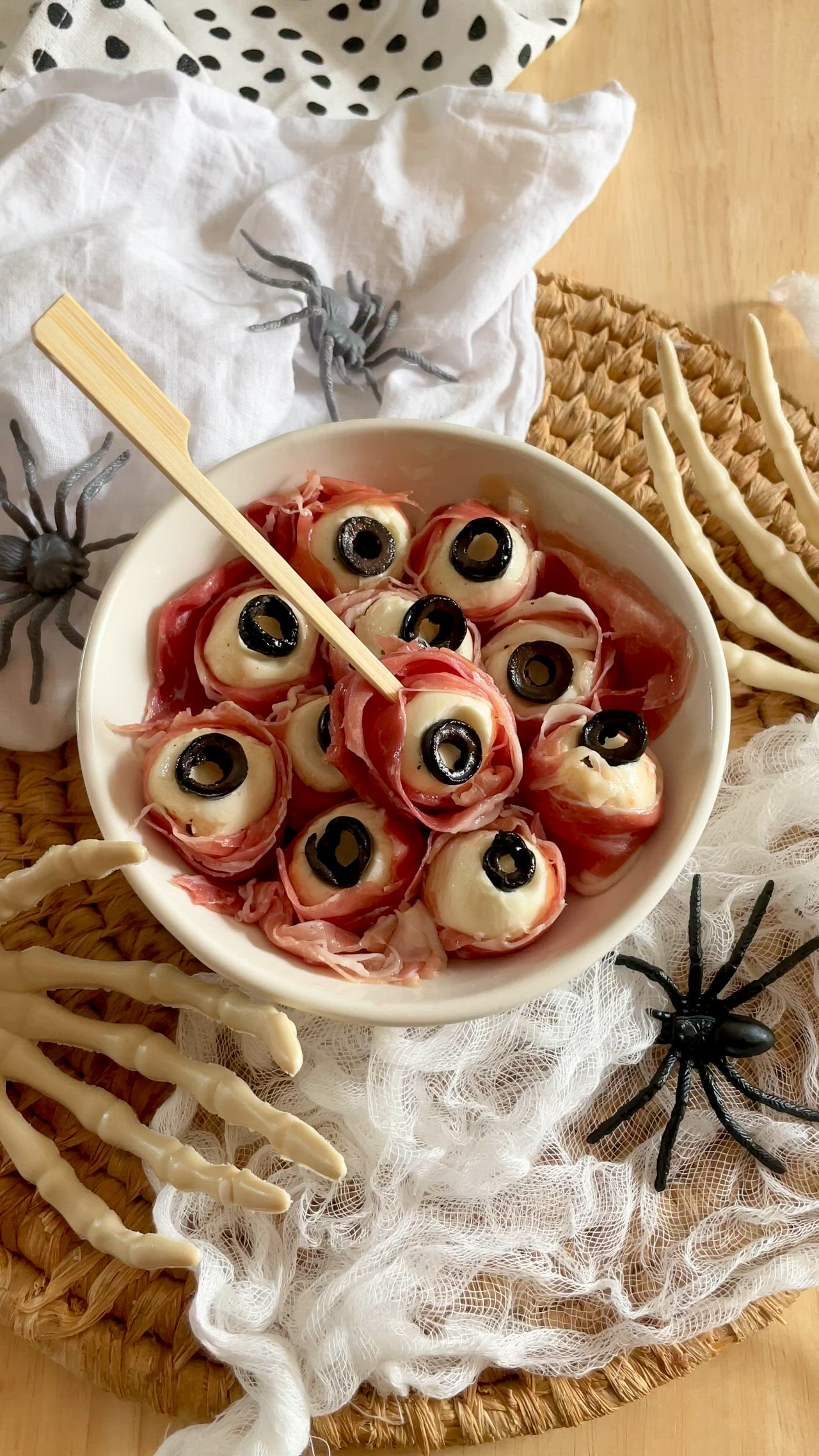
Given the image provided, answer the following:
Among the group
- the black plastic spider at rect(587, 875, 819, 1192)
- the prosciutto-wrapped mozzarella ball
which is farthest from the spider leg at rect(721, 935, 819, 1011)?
the prosciutto-wrapped mozzarella ball

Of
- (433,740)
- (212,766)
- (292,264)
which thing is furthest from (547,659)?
(292,264)

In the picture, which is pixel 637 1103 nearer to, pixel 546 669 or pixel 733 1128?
pixel 733 1128

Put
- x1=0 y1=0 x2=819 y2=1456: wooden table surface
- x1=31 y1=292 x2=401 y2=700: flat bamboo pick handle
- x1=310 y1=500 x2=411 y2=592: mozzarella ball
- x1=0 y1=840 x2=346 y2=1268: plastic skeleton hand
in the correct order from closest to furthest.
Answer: x1=31 y1=292 x2=401 y2=700: flat bamboo pick handle < x1=0 y1=840 x2=346 y2=1268: plastic skeleton hand < x1=310 y1=500 x2=411 y2=592: mozzarella ball < x1=0 y1=0 x2=819 y2=1456: wooden table surface

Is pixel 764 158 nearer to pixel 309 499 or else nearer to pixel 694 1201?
pixel 309 499

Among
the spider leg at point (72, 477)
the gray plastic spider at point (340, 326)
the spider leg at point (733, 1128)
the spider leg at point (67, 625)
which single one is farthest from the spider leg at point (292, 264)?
the spider leg at point (733, 1128)

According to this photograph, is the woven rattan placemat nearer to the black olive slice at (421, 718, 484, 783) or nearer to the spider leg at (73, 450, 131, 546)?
the spider leg at (73, 450, 131, 546)

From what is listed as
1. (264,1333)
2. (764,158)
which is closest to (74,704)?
(264,1333)

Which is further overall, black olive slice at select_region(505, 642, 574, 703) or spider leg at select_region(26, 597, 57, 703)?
spider leg at select_region(26, 597, 57, 703)
